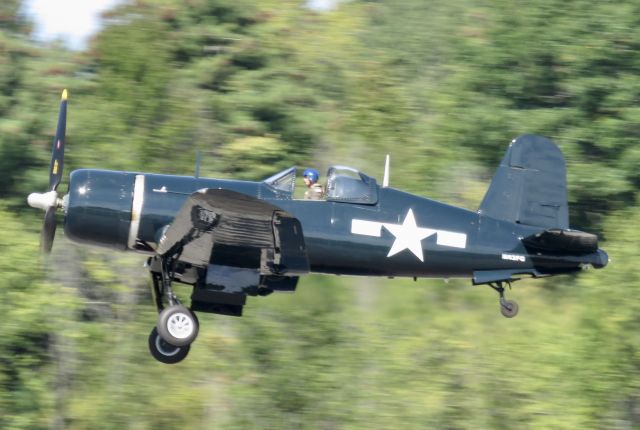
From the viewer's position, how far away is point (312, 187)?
1228 centimetres

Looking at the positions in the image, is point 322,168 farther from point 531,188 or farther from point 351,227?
point 351,227

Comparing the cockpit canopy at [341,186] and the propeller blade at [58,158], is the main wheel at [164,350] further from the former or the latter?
the cockpit canopy at [341,186]

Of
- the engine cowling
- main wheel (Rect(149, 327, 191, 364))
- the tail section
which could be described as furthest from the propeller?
the tail section

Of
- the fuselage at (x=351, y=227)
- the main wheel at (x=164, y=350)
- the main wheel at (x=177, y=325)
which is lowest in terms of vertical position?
the main wheel at (x=164, y=350)

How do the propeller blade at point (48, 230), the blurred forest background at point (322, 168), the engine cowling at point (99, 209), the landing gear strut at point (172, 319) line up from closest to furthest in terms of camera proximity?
1. the engine cowling at point (99, 209)
2. the landing gear strut at point (172, 319)
3. the propeller blade at point (48, 230)
4. the blurred forest background at point (322, 168)

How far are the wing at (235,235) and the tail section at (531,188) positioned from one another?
2.44 meters

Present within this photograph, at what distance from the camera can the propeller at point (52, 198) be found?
12.2m

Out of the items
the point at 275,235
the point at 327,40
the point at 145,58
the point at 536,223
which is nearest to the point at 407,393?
the point at 536,223

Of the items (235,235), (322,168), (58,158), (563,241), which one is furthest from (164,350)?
(322,168)

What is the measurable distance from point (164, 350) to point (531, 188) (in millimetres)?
4391

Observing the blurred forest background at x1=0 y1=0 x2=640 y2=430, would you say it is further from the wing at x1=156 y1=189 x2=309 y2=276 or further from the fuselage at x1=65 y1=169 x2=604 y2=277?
the wing at x1=156 y1=189 x2=309 y2=276

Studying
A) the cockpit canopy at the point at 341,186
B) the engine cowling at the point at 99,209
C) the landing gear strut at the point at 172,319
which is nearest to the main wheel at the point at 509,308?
the cockpit canopy at the point at 341,186

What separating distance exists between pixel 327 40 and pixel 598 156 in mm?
8955

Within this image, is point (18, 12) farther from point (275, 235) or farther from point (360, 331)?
point (275, 235)
